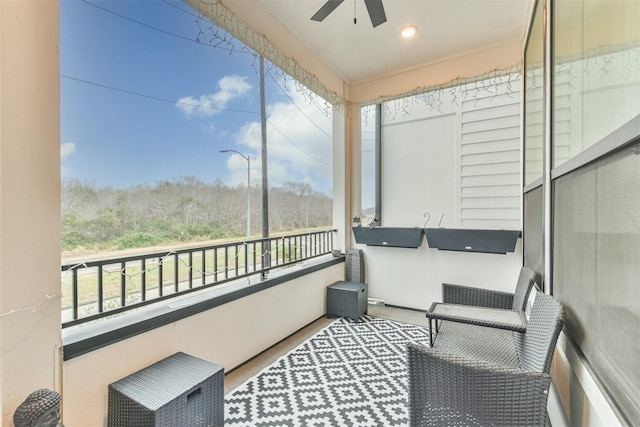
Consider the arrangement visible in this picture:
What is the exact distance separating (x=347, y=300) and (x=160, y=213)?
7.24 ft

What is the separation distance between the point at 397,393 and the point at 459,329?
0.65 meters

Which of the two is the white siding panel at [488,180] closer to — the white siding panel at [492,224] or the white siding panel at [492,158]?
the white siding panel at [492,158]

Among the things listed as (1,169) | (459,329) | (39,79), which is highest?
(39,79)

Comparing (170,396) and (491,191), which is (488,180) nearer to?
(491,191)

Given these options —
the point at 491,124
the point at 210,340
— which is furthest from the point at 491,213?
the point at 210,340

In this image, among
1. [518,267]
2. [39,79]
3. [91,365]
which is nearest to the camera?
[39,79]

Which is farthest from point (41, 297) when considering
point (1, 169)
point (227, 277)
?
point (227, 277)

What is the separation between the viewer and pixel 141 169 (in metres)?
1.89

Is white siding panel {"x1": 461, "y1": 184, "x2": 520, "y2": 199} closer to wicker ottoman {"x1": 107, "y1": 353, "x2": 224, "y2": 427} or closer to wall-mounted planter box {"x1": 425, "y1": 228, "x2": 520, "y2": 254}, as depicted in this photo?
wall-mounted planter box {"x1": 425, "y1": 228, "x2": 520, "y2": 254}

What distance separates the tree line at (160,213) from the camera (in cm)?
160

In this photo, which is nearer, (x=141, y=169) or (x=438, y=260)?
(x=141, y=169)

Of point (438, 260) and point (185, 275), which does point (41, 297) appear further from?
point (438, 260)

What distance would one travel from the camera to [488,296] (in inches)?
96.5

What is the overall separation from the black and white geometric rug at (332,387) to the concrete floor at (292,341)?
0.25 ft
